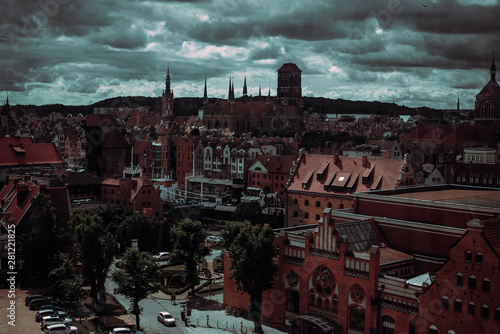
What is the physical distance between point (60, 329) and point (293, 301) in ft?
49.3

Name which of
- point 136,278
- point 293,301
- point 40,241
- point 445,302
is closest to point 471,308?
point 445,302

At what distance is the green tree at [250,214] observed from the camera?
250 feet

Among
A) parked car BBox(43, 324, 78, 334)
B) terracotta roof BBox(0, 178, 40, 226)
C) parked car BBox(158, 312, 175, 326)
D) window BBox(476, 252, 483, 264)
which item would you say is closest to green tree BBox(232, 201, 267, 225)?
terracotta roof BBox(0, 178, 40, 226)

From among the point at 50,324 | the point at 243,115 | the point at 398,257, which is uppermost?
the point at 243,115

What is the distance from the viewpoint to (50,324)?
1463 inches

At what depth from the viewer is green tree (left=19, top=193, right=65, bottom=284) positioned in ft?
150

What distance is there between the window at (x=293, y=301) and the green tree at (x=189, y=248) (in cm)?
1051

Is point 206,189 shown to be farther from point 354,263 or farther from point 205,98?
point 205,98

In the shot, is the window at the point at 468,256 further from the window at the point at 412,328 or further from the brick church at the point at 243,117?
the brick church at the point at 243,117

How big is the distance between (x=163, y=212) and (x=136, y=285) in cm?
4110

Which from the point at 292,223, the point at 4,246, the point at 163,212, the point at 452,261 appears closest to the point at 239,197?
the point at 163,212

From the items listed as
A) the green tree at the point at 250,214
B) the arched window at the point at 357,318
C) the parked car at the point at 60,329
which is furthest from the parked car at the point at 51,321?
the green tree at the point at 250,214

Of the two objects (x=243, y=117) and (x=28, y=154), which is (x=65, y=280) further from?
(x=243, y=117)

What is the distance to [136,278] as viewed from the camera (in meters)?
39.8
